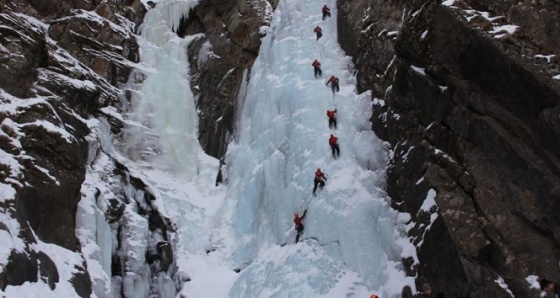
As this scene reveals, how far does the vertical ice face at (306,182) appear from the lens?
51.2 ft

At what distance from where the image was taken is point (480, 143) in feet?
43.5

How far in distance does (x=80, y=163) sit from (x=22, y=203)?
2.67 metres

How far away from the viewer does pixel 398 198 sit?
15508 mm

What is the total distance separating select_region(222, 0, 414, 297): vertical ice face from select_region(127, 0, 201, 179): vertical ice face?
2594mm

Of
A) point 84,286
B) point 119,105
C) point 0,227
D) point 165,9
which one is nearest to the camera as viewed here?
point 0,227

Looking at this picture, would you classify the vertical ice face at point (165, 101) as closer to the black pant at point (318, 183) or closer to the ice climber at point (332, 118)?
the ice climber at point (332, 118)

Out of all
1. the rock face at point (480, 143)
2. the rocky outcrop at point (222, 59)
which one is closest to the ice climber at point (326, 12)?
the rocky outcrop at point (222, 59)

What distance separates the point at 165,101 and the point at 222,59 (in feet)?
10.7

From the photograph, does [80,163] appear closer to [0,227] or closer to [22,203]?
[22,203]

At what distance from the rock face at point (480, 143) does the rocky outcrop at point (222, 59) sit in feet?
34.0

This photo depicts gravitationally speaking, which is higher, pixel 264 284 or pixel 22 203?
pixel 22 203

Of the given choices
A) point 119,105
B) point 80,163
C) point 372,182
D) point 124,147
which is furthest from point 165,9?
point 372,182

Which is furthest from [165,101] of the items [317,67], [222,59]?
[317,67]

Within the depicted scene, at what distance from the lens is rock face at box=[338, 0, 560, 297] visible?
460 inches
